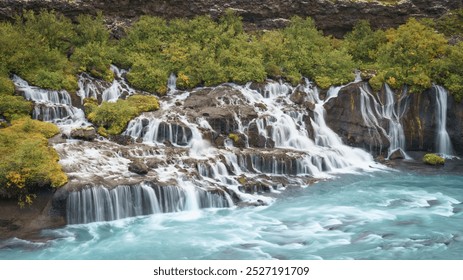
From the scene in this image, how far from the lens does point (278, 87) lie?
2455cm

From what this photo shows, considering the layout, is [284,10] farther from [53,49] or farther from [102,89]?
[53,49]

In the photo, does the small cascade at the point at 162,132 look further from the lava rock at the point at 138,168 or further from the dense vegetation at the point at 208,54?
the dense vegetation at the point at 208,54

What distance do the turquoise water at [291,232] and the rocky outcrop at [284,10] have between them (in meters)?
15.8

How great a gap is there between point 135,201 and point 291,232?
5160mm

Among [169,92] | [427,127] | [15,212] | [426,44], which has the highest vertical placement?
[426,44]

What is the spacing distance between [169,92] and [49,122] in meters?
6.25

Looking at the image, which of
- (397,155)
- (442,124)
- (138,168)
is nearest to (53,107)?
(138,168)

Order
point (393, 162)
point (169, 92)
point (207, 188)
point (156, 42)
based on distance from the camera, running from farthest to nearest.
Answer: point (156, 42) → point (169, 92) → point (393, 162) → point (207, 188)

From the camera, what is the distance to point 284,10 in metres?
30.6

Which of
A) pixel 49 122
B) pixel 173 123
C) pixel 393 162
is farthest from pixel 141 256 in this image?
pixel 393 162

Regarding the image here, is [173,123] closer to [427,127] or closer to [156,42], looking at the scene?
[156,42]

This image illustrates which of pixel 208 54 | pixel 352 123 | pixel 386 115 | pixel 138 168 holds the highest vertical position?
pixel 208 54

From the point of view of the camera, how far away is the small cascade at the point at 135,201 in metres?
14.8

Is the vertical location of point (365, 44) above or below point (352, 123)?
above
